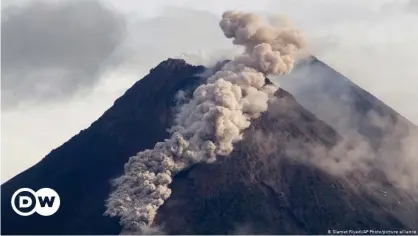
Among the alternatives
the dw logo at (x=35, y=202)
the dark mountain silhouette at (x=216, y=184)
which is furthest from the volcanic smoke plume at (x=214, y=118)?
the dw logo at (x=35, y=202)

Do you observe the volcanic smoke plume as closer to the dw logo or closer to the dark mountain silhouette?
the dark mountain silhouette

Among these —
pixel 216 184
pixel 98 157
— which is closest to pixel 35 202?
pixel 216 184

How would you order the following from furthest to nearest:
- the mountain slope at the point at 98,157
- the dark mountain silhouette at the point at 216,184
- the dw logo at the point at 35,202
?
the mountain slope at the point at 98,157
the dark mountain silhouette at the point at 216,184
the dw logo at the point at 35,202

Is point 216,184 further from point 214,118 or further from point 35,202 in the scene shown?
point 35,202

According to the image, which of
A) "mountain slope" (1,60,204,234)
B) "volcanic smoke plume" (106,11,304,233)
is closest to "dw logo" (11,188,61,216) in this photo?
"mountain slope" (1,60,204,234)

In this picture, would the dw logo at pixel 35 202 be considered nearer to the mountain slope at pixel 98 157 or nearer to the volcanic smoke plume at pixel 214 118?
the mountain slope at pixel 98 157

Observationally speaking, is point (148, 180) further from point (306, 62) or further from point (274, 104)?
point (306, 62)
